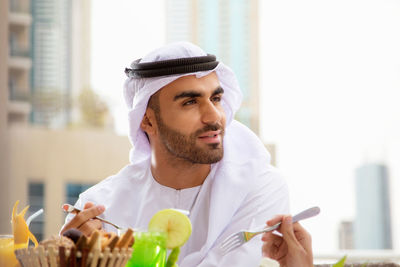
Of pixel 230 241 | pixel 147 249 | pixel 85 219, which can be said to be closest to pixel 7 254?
pixel 85 219

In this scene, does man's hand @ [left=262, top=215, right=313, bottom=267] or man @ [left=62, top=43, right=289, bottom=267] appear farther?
man @ [left=62, top=43, right=289, bottom=267]

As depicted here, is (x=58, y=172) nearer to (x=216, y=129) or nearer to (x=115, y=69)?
(x=115, y=69)

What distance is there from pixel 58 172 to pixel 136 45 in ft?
12.4

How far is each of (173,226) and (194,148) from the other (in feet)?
1.88

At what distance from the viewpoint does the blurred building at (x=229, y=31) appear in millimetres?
9398

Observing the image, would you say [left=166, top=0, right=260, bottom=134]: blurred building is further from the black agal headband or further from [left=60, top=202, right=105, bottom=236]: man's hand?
[left=60, top=202, right=105, bottom=236]: man's hand

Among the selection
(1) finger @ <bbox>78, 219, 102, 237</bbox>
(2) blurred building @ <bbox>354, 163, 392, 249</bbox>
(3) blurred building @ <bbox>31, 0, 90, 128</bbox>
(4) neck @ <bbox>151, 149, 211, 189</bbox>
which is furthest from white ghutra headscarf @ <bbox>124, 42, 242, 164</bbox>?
(2) blurred building @ <bbox>354, 163, 392, 249</bbox>

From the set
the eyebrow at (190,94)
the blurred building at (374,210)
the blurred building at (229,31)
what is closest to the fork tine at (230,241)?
the eyebrow at (190,94)

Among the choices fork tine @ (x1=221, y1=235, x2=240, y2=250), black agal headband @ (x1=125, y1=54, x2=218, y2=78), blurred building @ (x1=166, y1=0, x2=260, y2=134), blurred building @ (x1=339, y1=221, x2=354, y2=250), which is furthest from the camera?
blurred building @ (x1=339, y1=221, x2=354, y2=250)

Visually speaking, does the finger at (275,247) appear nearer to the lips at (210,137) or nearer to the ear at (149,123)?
the lips at (210,137)

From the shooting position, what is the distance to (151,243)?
1080 mm

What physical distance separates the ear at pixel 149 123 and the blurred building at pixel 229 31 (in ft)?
23.6

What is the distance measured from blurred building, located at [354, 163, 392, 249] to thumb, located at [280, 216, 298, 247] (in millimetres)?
12929

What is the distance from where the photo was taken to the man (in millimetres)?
1677
